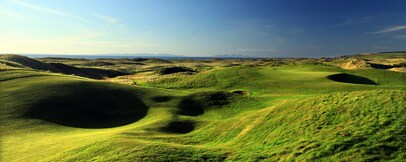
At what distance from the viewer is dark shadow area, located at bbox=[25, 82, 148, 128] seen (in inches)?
1387

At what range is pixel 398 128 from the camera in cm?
1823

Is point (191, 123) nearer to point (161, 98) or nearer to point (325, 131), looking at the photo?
point (161, 98)

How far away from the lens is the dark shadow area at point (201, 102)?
4088cm

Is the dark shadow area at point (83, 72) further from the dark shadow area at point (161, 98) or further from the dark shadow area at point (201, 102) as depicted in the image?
the dark shadow area at point (201, 102)

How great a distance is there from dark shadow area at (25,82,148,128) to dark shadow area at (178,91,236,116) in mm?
5389

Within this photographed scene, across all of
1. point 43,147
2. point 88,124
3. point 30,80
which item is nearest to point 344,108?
point 43,147

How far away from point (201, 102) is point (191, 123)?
35.1ft

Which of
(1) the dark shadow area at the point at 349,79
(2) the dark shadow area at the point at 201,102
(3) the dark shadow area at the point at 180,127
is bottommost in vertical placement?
(3) the dark shadow area at the point at 180,127

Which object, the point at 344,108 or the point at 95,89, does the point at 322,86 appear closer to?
the point at 344,108

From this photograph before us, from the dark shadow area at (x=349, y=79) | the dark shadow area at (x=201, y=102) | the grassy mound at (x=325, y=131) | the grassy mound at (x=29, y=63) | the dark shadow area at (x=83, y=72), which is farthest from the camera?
the dark shadow area at (x=83, y=72)

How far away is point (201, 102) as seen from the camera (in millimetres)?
43625

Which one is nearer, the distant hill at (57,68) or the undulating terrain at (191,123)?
the undulating terrain at (191,123)

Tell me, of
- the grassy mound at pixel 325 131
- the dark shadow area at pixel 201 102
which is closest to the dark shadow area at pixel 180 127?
the grassy mound at pixel 325 131

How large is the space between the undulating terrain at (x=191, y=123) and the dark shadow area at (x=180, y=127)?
0.10 meters
